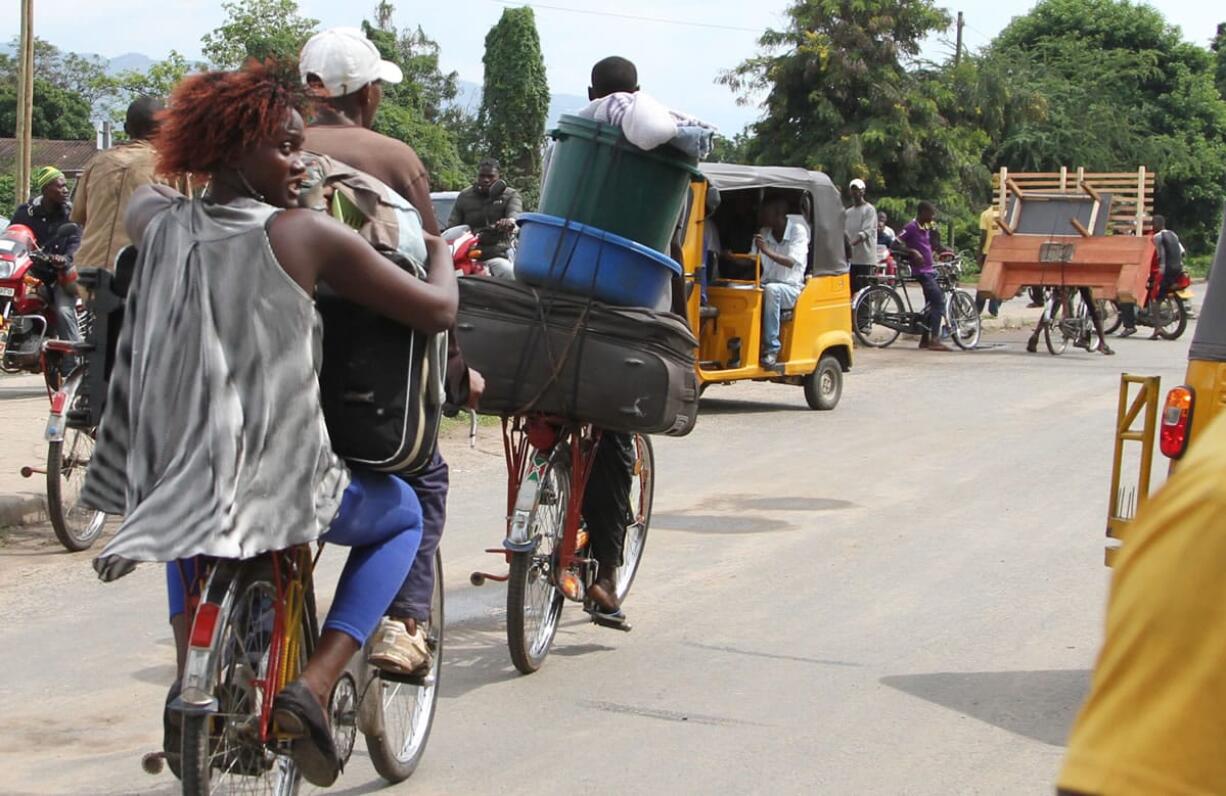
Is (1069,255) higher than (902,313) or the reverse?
higher

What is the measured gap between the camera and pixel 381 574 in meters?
4.07

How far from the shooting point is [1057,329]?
65.7 ft

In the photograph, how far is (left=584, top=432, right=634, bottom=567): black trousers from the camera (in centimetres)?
630

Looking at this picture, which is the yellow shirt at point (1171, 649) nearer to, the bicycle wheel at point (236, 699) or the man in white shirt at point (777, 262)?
the bicycle wheel at point (236, 699)

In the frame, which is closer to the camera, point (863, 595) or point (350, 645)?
point (350, 645)

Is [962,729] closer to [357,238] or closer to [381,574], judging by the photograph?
[381,574]

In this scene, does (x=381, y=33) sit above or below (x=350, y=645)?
above

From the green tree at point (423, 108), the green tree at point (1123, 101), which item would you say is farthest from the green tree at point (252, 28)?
the green tree at point (1123, 101)

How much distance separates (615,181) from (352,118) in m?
1.41

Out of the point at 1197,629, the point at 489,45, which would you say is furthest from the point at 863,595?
the point at 489,45

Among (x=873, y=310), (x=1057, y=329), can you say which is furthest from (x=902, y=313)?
(x=1057, y=329)

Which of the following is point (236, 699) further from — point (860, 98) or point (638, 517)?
point (860, 98)

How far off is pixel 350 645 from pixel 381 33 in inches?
1819

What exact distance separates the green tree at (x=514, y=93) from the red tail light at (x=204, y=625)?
41.4 metres
